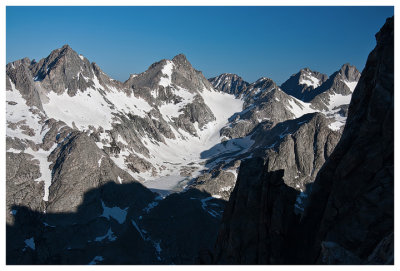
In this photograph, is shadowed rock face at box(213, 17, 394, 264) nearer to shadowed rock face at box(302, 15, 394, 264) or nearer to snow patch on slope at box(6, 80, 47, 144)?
shadowed rock face at box(302, 15, 394, 264)

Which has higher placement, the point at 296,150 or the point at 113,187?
the point at 296,150

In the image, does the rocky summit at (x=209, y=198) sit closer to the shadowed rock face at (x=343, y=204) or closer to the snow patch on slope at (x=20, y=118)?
the shadowed rock face at (x=343, y=204)

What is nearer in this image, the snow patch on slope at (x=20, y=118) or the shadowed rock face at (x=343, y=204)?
the shadowed rock face at (x=343, y=204)

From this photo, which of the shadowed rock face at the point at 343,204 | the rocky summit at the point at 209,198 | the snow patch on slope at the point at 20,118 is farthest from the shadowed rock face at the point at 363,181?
the snow patch on slope at the point at 20,118

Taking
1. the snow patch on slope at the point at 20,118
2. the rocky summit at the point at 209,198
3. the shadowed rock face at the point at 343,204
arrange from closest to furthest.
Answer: the shadowed rock face at the point at 343,204 < the rocky summit at the point at 209,198 < the snow patch on slope at the point at 20,118

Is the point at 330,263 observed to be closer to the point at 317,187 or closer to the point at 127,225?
the point at 317,187

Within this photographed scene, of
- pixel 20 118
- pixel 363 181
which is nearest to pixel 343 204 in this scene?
pixel 363 181

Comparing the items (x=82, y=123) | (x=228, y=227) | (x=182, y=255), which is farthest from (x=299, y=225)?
(x=82, y=123)

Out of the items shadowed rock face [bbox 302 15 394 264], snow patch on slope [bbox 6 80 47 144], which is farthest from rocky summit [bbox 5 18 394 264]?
snow patch on slope [bbox 6 80 47 144]
